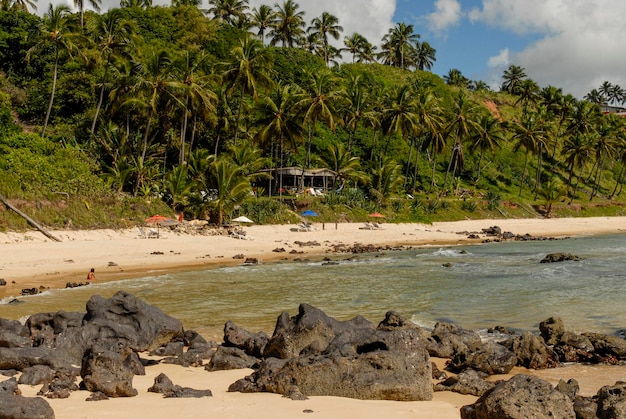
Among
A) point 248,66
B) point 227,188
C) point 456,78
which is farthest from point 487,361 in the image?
point 456,78

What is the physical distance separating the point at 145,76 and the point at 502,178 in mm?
49542

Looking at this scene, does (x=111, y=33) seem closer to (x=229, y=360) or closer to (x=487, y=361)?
(x=229, y=360)

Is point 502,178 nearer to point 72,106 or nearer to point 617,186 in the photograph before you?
point 617,186

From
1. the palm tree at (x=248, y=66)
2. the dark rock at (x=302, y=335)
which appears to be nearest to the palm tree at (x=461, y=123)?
the palm tree at (x=248, y=66)

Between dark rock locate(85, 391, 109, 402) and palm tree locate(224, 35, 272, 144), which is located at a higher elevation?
palm tree locate(224, 35, 272, 144)

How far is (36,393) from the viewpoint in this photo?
7.62 metres

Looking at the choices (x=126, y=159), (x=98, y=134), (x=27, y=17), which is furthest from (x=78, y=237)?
(x=27, y=17)

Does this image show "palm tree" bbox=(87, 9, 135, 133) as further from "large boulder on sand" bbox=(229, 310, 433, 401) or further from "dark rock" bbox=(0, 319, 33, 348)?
"large boulder on sand" bbox=(229, 310, 433, 401)

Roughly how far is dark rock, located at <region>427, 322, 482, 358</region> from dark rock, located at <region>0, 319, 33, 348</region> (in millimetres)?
7615

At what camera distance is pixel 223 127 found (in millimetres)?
49562

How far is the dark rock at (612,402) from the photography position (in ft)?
21.4

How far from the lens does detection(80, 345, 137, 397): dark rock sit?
7.62m

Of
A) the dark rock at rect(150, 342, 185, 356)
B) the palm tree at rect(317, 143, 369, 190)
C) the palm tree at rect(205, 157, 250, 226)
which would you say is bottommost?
the dark rock at rect(150, 342, 185, 356)

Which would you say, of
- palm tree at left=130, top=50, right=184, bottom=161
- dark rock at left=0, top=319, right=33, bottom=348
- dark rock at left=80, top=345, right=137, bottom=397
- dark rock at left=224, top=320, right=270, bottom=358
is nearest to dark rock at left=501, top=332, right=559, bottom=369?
dark rock at left=224, top=320, right=270, bottom=358
